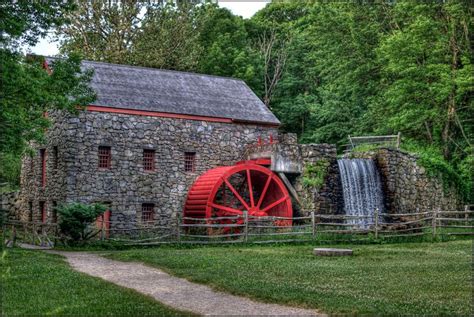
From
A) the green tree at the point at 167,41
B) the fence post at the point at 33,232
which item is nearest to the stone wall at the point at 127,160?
the fence post at the point at 33,232

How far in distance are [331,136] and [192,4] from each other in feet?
40.3

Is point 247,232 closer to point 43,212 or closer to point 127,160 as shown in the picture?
point 127,160

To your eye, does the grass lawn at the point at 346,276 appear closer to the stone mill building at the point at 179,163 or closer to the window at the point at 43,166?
the stone mill building at the point at 179,163

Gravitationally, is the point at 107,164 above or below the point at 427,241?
above

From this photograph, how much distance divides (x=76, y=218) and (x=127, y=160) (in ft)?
15.9

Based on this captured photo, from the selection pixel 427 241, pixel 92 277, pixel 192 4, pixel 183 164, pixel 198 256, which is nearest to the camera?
pixel 92 277

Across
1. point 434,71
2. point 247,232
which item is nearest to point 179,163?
point 247,232

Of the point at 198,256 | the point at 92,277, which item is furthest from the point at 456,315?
the point at 198,256

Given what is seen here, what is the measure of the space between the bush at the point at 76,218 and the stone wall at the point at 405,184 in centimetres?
1163

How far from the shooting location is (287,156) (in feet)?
79.1

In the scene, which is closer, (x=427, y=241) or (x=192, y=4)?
(x=427, y=241)

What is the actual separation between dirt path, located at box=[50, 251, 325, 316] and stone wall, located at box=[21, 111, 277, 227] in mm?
7300

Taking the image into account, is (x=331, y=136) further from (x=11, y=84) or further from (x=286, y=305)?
(x=286, y=305)

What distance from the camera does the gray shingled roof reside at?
23.2 metres
